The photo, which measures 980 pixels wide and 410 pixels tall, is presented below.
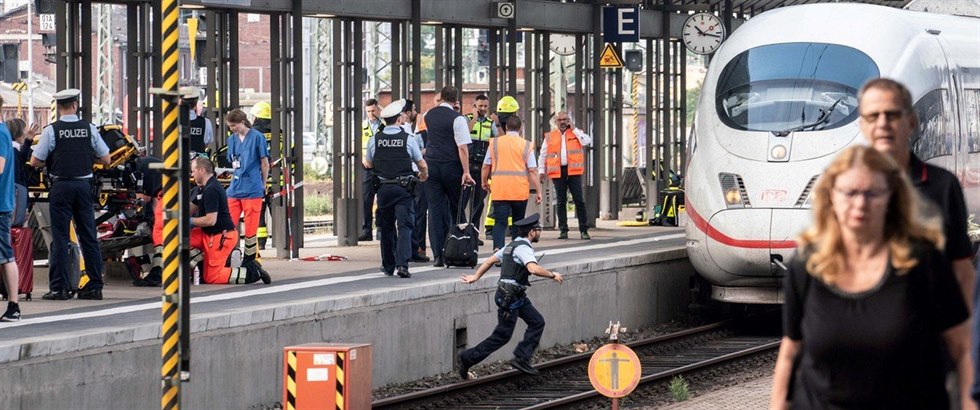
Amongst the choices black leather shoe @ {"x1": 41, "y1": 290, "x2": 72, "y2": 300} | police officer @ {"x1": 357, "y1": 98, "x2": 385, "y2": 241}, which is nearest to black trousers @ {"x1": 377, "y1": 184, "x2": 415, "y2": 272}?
police officer @ {"x1": 357, "y1": 98, "x2": 385, "y2": 241}

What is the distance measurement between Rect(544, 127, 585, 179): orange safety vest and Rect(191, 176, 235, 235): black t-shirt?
864cm

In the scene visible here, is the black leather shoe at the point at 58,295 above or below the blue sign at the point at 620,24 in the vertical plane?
below

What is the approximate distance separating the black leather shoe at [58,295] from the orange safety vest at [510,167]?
218 inches

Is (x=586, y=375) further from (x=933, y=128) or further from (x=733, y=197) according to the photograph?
(x=933, y=128)

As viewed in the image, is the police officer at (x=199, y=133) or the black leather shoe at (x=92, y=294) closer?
the black leather shoe at (x=92, y=294)

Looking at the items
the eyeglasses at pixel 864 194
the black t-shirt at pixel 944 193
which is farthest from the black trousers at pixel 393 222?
the eyeglasses at pixel 864 194

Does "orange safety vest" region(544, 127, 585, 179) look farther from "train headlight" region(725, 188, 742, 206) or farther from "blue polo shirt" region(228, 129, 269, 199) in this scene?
"blue polo shirt" region(228, 129, 269, 199)

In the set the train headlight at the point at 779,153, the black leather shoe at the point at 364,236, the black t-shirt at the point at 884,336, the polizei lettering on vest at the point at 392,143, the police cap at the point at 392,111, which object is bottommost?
the black leather shoe at the point at 364,236

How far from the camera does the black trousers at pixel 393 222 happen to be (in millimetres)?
17562

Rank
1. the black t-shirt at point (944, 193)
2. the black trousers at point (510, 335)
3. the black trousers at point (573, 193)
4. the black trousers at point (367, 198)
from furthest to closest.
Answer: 1. the black trousers at point (573, 193)
2. the black trousers at point (367, 198)
3. the black trousers at point (510, 335)
4. the black t-shirt at point (944, 193)

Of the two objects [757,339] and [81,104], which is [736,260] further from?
[81,104]

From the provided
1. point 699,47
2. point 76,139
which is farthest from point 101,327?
point 699,47

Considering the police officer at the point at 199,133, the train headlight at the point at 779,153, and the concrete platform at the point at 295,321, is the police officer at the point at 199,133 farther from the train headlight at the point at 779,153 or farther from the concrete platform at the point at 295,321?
the train headlight at the point at 779,153

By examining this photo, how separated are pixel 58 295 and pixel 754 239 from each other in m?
6.56
